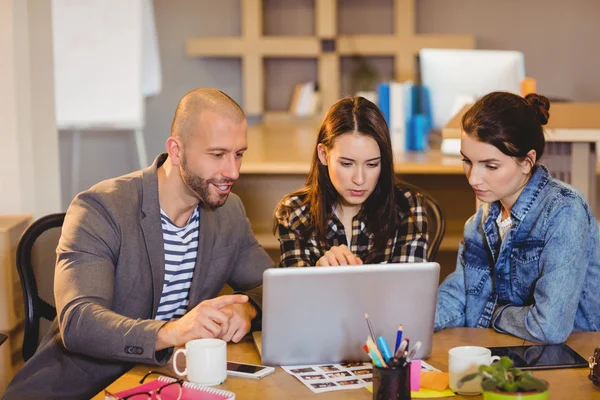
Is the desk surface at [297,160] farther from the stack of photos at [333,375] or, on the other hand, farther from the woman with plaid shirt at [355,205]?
the stack of photos at [333,375]

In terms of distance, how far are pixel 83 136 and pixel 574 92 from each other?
3.62m

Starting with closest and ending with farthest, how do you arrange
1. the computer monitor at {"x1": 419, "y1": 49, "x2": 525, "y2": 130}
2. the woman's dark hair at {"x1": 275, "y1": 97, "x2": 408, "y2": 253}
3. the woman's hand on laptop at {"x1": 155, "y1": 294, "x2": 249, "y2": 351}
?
the woman's hand on laptop at {"x1": 155, "y1": 294, "x2": 249, "y2": 351}, the woman's dark hair at {"x1": 275, "y1": 97, "x2": 408, "y2": 253}, the computer monitor at {"x1": 419, "y1": 49, "x2": 525, "y2": 130}

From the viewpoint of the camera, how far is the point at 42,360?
185cm

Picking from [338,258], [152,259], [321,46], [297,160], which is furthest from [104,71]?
[338,258]

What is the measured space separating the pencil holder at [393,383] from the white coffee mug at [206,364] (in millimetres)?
295

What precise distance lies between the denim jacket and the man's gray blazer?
0.50 metres

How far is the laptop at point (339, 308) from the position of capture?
1.49 m

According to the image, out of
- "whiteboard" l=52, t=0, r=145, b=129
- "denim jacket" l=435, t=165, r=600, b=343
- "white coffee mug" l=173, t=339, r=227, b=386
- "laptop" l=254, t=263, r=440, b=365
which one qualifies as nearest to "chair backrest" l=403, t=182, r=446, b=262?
"denim jacket" l=435, t=165, r=600, b=343

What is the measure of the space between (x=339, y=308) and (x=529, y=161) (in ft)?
2.06

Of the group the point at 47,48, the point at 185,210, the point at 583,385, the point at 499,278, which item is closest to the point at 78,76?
the point at 47,48

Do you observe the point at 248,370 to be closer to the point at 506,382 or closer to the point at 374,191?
the point at 506,382

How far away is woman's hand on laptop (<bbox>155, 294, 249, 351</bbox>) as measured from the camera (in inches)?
61.9

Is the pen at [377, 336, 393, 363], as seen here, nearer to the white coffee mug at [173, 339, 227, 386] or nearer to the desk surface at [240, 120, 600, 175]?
the white coffee mug at [173, 339, 227, 386]

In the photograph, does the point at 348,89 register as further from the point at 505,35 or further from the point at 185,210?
the point at 185,210
